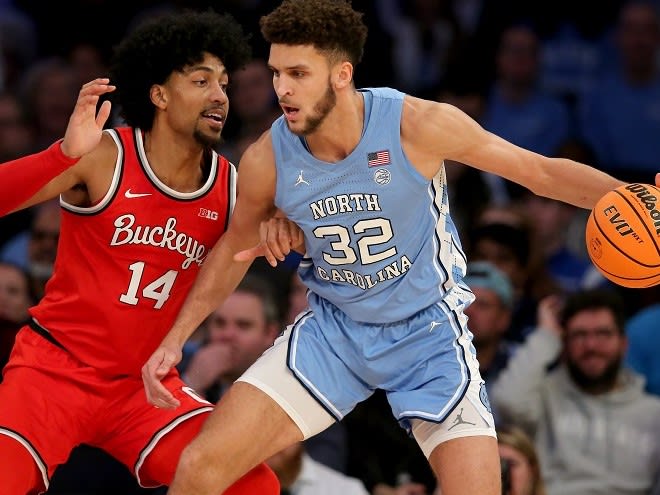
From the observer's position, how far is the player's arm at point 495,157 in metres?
5.47

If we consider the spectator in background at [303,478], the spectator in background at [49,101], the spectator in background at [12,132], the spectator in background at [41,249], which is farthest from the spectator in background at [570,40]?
the spectator in background at [303,478]

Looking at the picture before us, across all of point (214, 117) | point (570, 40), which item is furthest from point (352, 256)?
point (570, 40)

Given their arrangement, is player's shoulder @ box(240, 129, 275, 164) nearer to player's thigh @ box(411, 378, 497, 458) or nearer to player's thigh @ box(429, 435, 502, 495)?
player's thigh @ box(411, 378, 497, 458)

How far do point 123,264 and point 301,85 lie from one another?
3.39ft

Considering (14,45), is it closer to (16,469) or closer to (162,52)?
(162,52)

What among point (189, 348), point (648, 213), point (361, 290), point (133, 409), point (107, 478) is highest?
point (648, 213)

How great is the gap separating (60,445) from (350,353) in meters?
1.18

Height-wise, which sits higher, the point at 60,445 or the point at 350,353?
the point at 350,353

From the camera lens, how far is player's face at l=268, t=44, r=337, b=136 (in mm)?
5422

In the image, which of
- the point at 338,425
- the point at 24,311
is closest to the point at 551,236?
the point at 338,425

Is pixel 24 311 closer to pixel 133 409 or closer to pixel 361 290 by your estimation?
pixel 133 409

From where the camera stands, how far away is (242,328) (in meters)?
7.79

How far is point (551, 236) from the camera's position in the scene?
9.44m

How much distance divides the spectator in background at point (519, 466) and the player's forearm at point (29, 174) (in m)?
2.73
